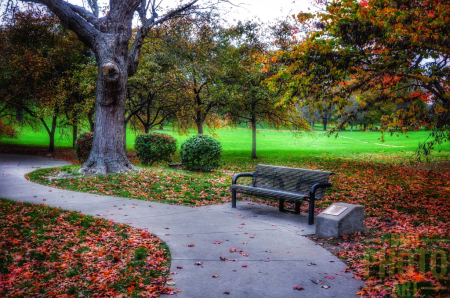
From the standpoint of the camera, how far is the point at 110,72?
412 inches

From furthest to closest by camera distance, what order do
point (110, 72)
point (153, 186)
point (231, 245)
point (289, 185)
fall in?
point (110, 72) < point (153, 186) < point (289, 185) < point (231, 245)

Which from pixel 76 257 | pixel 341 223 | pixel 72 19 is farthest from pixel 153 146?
pixel 341 223

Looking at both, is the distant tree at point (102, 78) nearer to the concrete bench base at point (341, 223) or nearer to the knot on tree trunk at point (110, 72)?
the knot on tree trunk at point (110, 72)

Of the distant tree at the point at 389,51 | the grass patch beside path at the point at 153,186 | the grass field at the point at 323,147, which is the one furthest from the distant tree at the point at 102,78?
the grass field at the point at 323,147

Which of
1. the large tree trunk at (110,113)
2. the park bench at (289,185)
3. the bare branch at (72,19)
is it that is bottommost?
the park bench at (289,185)

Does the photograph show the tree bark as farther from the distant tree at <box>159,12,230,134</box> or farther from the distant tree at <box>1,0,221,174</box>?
the distant tree at <box>159,12,230,134</box>

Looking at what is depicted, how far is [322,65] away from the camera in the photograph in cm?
869

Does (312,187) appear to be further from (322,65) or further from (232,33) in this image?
(232,33)

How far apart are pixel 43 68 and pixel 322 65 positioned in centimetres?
1619

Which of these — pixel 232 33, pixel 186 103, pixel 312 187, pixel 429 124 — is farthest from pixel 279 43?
pixel 312 187

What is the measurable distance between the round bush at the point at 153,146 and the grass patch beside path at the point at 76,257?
27.7 feet

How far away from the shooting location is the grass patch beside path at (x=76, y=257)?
3561 millimetres

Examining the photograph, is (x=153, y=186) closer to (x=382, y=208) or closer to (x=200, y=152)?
(x=200, y=152)

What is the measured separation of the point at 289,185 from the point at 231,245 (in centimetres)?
283
